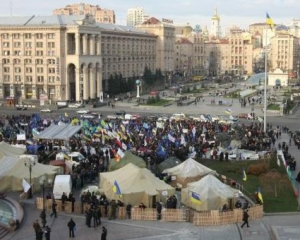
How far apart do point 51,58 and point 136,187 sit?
5226 cm

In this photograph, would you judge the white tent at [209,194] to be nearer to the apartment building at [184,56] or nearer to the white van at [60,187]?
the white van at [60,187]

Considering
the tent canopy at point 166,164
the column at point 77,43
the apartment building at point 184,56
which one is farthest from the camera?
the apartment building at point 184,56

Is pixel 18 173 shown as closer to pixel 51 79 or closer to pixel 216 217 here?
pixel 216 217

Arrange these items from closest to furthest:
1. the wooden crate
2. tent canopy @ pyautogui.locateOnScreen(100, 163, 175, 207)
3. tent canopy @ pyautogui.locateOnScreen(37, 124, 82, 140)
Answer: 1. the wooden crate
2. tent canopy @ pyautogui.locateOnScreen(100, 163, 175, 207)
3. tent canopy @ pyautogui.locateOnScreen(37, 124, 82, 140)

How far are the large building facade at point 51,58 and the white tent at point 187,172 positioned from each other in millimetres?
46985

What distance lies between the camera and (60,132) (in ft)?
115

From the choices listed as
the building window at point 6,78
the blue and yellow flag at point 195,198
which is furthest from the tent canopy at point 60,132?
the building window at point 6,78

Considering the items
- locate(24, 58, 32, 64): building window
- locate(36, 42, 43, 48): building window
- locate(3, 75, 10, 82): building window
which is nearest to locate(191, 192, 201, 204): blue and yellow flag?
locate(36, 42, 43, 48): building window

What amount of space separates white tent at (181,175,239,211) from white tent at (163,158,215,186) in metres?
2.76

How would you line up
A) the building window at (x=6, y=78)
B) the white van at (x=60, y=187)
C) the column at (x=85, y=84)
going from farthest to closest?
the building window at (x=6, y=78)
the column at (x=85, y=84)
the white van at (x=60, y=187)

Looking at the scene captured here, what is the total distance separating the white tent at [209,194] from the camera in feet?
68.8

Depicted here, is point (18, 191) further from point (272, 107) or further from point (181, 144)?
point (272, 107)

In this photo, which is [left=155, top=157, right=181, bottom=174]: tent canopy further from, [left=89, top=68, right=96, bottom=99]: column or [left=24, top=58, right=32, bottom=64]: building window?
[left=24, top=58, right=32, bottom=64]: building window

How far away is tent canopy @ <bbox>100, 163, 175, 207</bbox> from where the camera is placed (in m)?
21.5
